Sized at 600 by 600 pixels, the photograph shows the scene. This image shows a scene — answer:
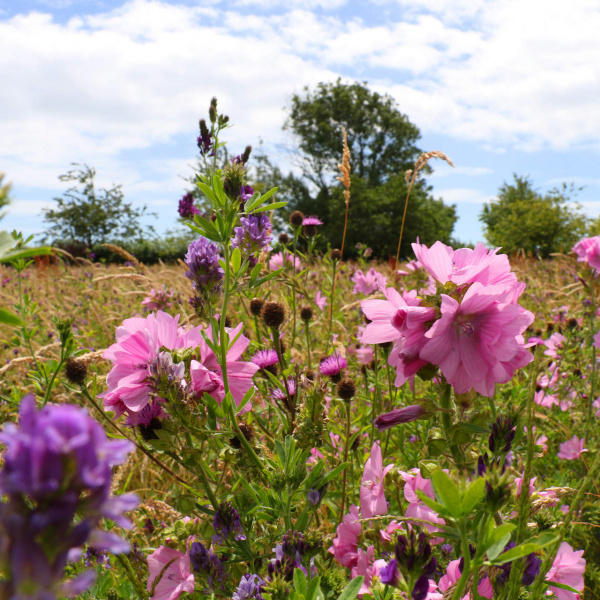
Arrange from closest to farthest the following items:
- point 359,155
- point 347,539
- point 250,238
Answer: point 347,539
point 250,238
point 359,155

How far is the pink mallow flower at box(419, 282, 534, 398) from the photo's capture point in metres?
0.87

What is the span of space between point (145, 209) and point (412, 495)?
24.5 meters

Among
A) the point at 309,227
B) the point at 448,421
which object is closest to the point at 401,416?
the point at 448,421

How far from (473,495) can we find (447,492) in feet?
0.09

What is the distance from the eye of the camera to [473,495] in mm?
522

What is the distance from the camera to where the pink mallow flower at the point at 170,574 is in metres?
1.00

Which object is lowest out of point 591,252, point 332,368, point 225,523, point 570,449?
point 570,449

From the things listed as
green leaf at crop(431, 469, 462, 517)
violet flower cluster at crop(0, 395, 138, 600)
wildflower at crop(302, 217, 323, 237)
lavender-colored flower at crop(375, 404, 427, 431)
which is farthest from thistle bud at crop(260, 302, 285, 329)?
wildflower at crop(302, 217, 323, 237)

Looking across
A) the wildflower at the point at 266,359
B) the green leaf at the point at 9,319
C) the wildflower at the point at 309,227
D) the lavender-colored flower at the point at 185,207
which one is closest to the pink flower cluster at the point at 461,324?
the wildflower at the point at 266,359

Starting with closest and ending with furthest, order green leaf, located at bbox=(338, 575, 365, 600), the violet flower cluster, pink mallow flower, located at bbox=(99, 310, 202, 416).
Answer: the violet flower cluster < green leaf, located at bbox=(338, 575, 365, 600) < pink mallow flower, located at bbox=(99, 310, 202, 416)

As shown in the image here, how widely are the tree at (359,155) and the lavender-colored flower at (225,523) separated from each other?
2978 cm

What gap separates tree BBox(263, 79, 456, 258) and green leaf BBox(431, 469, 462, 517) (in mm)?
30158

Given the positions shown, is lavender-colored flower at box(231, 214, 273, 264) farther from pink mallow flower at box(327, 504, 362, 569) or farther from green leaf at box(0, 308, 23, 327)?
green leaf at box(0, 308, 23, 327)

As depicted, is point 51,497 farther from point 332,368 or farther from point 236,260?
point 332,368
